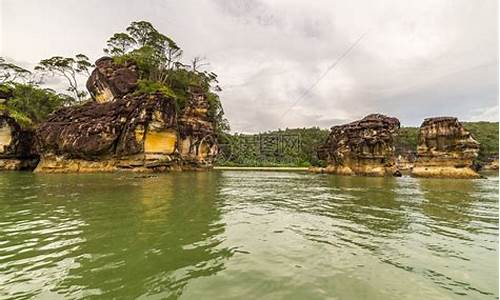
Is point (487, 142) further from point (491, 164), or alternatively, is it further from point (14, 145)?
point (14, 145)

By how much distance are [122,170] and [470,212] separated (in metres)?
34.3

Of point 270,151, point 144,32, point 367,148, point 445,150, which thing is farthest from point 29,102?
point 445,150

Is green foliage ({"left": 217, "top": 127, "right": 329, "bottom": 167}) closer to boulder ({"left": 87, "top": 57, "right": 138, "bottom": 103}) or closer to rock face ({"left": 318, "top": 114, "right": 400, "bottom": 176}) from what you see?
rock face ({"left": 318, "top": 114, "right": 400, "bottom": 176})

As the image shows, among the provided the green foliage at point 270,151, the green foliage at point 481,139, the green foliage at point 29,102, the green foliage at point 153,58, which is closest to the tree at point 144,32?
the green foliage at point 153,58

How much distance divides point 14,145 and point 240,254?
4889 cm

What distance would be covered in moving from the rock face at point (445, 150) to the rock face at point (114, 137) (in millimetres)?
35004

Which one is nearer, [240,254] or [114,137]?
[240,254]

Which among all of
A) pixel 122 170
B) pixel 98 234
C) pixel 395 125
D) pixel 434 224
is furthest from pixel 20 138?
pixel 395 125

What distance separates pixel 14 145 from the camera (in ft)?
132

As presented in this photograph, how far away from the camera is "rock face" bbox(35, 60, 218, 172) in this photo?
34594 mm

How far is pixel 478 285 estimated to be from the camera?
177 inches

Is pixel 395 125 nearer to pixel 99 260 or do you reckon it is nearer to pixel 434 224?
pixel 434 224

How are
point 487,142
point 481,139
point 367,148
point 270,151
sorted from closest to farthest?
point 367,148
point 487,142
point 481,139
point 270,151

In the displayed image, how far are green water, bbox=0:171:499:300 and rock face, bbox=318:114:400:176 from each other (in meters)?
30.9
